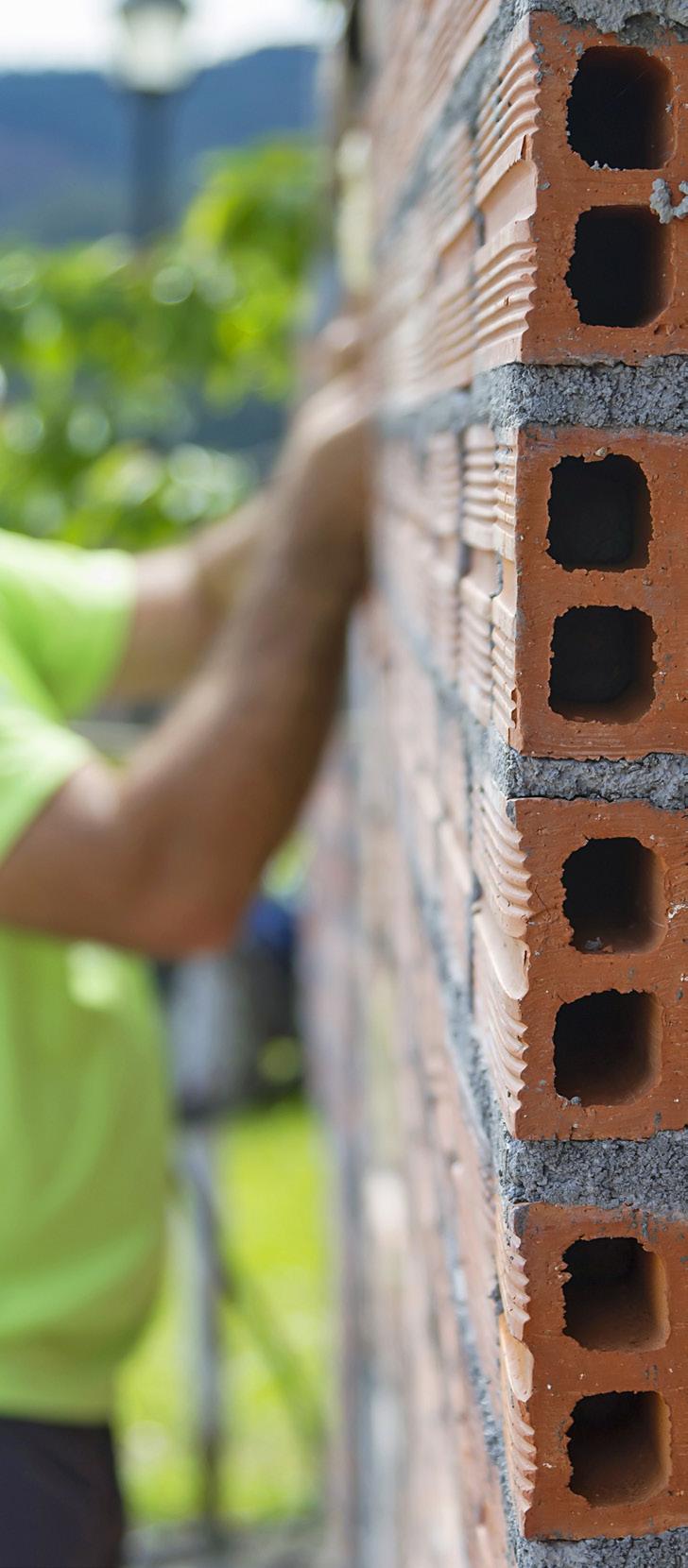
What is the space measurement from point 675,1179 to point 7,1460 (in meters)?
1.10

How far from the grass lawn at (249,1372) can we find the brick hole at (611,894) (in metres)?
2.98

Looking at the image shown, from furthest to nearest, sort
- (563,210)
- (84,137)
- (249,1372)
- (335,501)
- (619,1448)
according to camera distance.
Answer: (84,137) → (249,1372) → (335,501) → (619,1448) → (563,210)

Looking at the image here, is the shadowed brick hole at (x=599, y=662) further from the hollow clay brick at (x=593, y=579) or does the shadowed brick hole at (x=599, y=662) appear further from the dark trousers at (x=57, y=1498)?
the dark trousers at (x=57, y=1498)

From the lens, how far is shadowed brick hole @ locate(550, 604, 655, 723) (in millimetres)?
579

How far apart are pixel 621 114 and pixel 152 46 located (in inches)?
201

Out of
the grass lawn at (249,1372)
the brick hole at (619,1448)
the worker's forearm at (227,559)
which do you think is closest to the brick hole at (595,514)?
the brick hole at (619,1448)

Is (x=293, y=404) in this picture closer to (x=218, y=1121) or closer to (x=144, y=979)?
(x=218, y=1121)

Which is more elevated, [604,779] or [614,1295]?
[604,779]

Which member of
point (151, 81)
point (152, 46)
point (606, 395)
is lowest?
point (606, 395)

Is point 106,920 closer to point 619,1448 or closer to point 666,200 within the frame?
point 619,1448

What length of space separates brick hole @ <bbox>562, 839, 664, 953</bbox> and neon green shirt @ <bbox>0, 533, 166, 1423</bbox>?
33.5 inches

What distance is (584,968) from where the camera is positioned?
1.89 ft

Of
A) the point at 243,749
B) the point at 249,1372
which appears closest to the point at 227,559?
the point at 243,749

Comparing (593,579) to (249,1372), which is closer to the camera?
(593,579)
